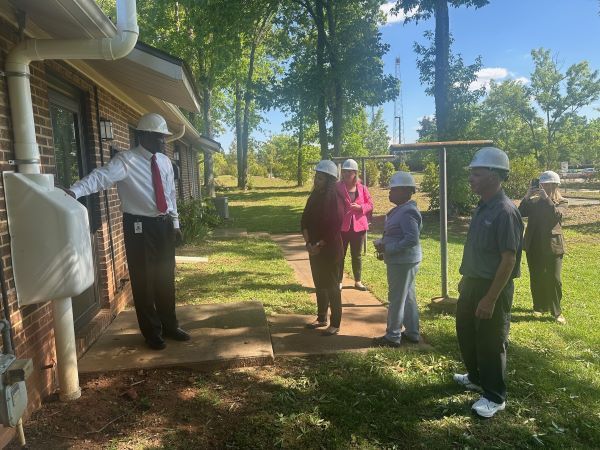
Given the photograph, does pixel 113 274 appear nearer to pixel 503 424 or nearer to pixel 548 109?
pixel 503 424

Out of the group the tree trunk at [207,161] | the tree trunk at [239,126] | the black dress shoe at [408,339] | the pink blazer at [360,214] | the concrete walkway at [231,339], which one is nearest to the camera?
the concrete walkway at [231,339]

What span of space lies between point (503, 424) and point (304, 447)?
53.4 inches

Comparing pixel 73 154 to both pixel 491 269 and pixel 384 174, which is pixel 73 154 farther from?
pixel 384 174

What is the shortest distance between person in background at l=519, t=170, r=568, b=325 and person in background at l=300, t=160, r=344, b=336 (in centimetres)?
269

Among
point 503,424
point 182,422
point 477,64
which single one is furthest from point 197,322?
point 477,64

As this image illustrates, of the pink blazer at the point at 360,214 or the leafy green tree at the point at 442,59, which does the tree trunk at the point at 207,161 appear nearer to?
the leafy green tree at the point at 442,59

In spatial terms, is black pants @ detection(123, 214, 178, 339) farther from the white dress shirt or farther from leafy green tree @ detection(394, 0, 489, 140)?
leafy green tree @ detection(394, 0, 489, 140)

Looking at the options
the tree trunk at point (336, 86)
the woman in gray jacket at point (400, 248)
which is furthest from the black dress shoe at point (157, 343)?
the tree trunk at point (336, 86)

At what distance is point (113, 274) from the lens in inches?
204

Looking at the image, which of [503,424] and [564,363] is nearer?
[503,424]

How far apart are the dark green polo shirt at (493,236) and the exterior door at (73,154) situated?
11.3 ft

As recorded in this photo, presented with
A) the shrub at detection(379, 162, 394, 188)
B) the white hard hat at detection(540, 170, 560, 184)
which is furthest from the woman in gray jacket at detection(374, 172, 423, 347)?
the shrub at detection(379, 162, 394, 188)

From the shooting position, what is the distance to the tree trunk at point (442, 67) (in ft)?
45.9

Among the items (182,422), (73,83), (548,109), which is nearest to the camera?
(182,422)
